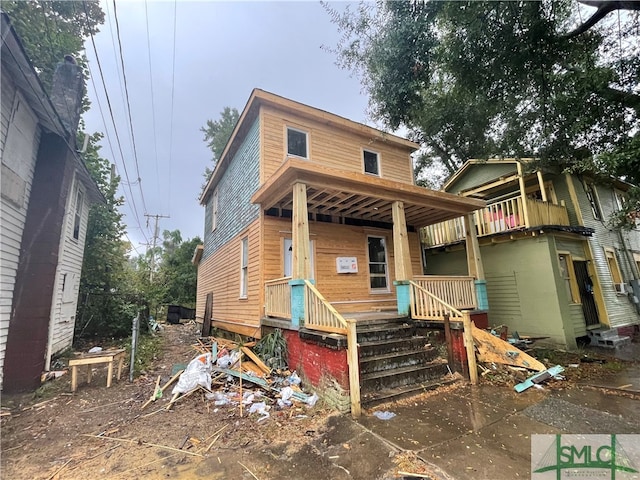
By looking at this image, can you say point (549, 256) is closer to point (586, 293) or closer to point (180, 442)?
point (586, 293)

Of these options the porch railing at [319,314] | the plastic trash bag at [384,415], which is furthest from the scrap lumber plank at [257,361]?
the plastic trash bag at [384,415]

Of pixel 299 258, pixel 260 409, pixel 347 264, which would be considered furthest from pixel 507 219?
pixel 260 409

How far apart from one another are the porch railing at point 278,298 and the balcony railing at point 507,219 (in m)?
6.95

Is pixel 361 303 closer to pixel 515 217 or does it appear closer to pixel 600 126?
pixel 515 217

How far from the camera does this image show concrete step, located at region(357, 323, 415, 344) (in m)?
5.66

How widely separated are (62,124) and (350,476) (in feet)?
27.9

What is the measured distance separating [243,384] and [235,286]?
14.4ft

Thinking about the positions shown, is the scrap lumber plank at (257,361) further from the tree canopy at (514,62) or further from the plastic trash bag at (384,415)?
the tree canopy at (514,62)

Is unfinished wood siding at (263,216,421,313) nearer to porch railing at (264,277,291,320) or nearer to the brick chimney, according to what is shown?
porch railing at (264,277,291,320)

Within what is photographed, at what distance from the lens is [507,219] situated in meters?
9.67

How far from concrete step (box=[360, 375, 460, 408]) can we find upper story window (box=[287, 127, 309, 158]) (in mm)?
6711

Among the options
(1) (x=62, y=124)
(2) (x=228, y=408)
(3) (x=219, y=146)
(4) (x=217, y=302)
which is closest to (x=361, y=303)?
(2) (x=228, y=408)

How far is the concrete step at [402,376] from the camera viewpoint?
4.75m

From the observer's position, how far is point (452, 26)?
4.95 metres
